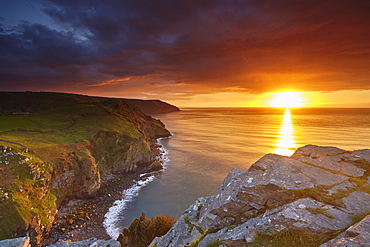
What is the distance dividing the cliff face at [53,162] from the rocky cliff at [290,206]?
25.3m

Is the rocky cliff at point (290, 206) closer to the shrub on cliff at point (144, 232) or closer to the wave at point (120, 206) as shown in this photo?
the shrub on cliff at point (144, 232)

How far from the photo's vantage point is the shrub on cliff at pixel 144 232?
25650mm

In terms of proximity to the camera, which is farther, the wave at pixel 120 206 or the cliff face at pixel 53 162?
the wave at pixel 120 206

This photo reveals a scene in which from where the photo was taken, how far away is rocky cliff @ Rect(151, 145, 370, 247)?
27.9 ft

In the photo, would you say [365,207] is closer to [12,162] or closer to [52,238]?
[52,238]

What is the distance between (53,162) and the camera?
1531 inches

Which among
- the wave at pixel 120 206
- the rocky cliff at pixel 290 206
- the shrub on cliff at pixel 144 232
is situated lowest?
the wave at pixel 120 206

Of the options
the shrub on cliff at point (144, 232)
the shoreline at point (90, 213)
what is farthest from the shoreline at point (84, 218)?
the shrub on cliff at point (144, 232)

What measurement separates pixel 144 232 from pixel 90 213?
15151 mm

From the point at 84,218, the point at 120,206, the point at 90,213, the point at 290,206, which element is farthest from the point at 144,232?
the point at 290,206

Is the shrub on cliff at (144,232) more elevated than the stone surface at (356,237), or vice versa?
the stone surface at (356,237)

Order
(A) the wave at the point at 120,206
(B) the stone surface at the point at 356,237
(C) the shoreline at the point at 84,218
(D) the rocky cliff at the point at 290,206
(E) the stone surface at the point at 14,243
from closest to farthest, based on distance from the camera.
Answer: (B) the stone surface at the point at 356,237, (D) the rocky cliff at the point at 290,206, (E) the stone surface at the point at 14,243, (C) the shoreline at the point at 84,218, (A) the wave at the point at 120,206

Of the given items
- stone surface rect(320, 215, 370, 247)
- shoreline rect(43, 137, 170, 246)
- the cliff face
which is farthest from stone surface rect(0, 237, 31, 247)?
stone surface rect(320, 215, 370, 247)

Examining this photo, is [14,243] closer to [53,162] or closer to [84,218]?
[84,218]
